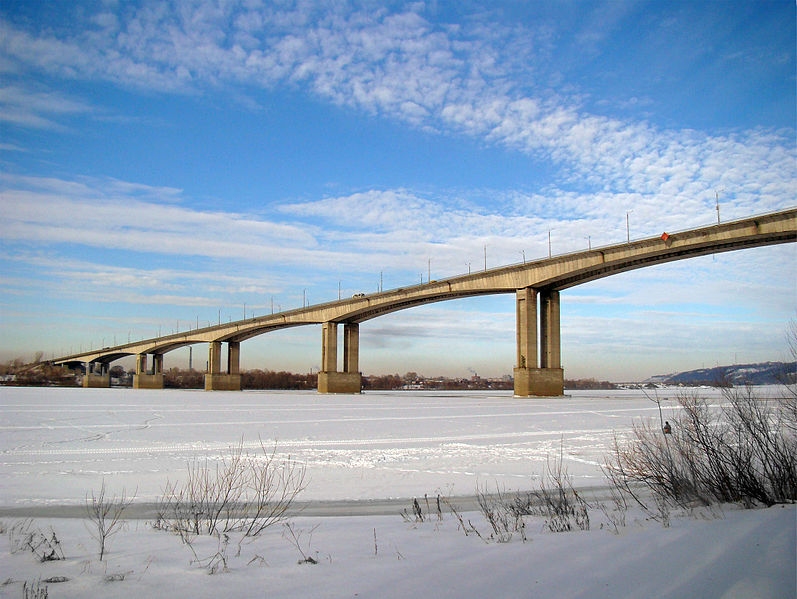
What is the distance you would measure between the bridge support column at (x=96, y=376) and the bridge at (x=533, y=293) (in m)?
51.1

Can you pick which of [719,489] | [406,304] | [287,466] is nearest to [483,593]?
[719,489]

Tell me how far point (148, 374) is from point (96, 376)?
16.0 m

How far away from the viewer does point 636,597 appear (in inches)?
182

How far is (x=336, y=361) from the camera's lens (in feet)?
224

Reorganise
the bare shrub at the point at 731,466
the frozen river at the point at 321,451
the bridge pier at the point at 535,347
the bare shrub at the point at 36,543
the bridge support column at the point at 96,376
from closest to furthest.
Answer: the bare shrub at the point at 36,543 → the bare shrub at the point at 731,466 → the frozen river at the point at 321,451 → the bridge pier at the point at 535,347 → the bridge support column at the point at 96,376

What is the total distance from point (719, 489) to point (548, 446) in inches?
315

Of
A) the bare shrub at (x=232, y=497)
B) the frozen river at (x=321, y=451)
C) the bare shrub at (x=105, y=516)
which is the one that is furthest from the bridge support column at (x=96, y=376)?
the bare shrub at (x=105, y=516)

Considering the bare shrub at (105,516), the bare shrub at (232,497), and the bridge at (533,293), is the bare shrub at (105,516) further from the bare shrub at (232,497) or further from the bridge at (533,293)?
the bridge at (533,293)

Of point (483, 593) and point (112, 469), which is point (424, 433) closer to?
point (112, 469)

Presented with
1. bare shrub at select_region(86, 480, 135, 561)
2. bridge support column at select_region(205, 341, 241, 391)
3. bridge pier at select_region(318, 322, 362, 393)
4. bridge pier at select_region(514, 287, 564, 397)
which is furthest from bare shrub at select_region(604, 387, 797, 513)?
bridge support column at select_region(205, 341, 241, 391)

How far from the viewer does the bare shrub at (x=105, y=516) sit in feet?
22.0

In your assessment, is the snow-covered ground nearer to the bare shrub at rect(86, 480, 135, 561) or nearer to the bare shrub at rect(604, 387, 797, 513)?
the bare shrub at rect(86, 480, 135, 561)

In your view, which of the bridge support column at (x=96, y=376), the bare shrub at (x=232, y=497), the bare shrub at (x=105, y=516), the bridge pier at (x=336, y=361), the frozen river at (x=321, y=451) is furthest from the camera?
the bridge support column at (x=96, y=376)

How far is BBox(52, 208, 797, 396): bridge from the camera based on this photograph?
122 feet
